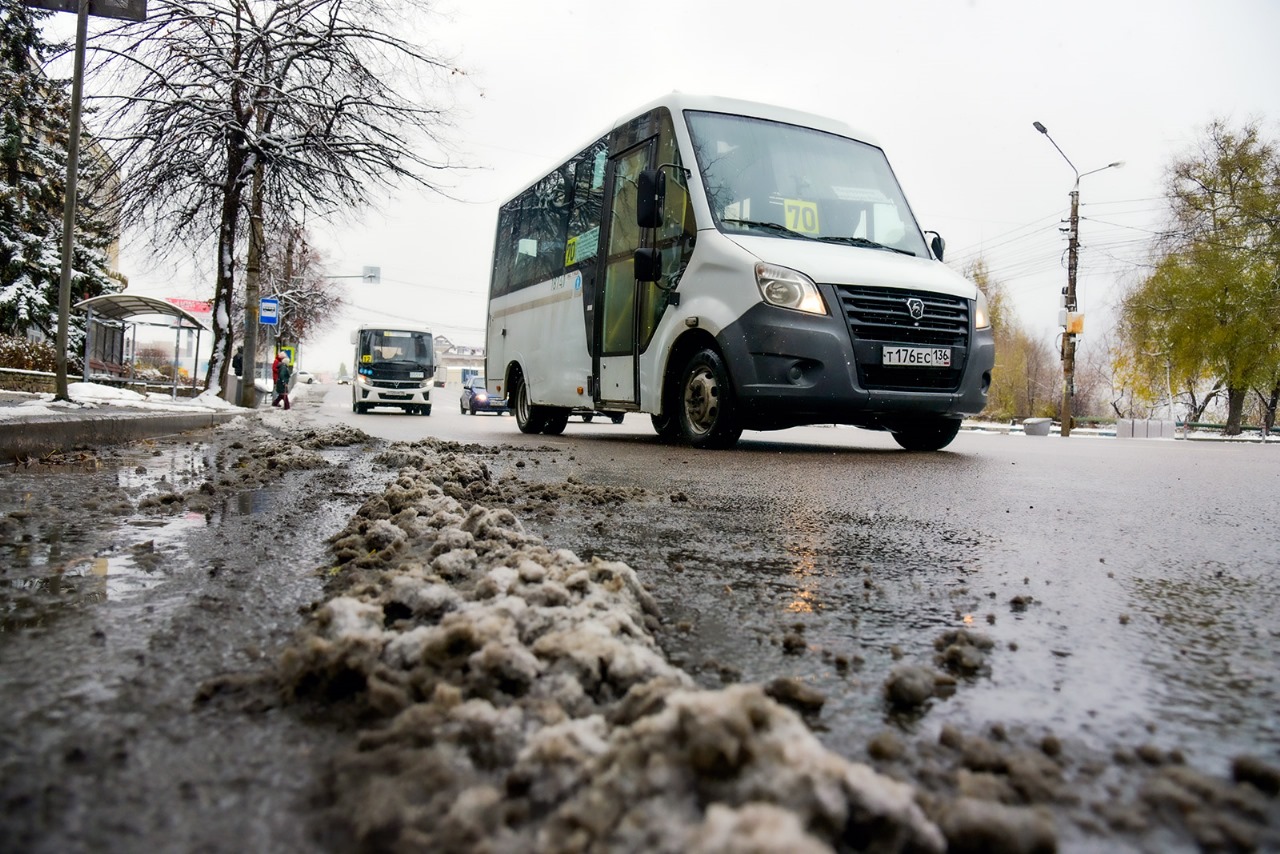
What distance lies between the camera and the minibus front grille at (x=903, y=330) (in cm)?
650

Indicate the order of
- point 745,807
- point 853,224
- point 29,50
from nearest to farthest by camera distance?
1. point 745,807
2. point 853,224
3. point 29,50

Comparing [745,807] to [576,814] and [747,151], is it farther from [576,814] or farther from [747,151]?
[747,151]

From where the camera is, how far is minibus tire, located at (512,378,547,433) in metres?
11.0

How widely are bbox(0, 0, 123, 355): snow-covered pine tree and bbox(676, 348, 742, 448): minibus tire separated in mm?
20840

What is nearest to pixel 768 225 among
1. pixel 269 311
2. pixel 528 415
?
pixel 528 415

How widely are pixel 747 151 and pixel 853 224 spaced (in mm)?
1045

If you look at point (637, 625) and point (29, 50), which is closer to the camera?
point (637, 625)

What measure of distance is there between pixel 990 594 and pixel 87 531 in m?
2.42

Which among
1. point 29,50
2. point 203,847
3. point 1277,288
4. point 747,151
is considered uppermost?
point 29,50

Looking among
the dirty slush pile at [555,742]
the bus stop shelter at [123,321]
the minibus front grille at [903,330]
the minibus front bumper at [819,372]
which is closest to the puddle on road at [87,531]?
the dirty slush pile at [555,742]

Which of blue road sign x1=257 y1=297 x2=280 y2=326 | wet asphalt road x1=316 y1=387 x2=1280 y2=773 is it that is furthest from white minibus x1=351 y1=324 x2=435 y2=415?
wet asphalt road x1=316 y1=387 x2=1280 y2=773

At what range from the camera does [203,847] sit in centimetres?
84

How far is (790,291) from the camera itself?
20.8 feet

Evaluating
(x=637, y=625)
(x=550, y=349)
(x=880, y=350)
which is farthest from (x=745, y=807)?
(x=550, y=349)
